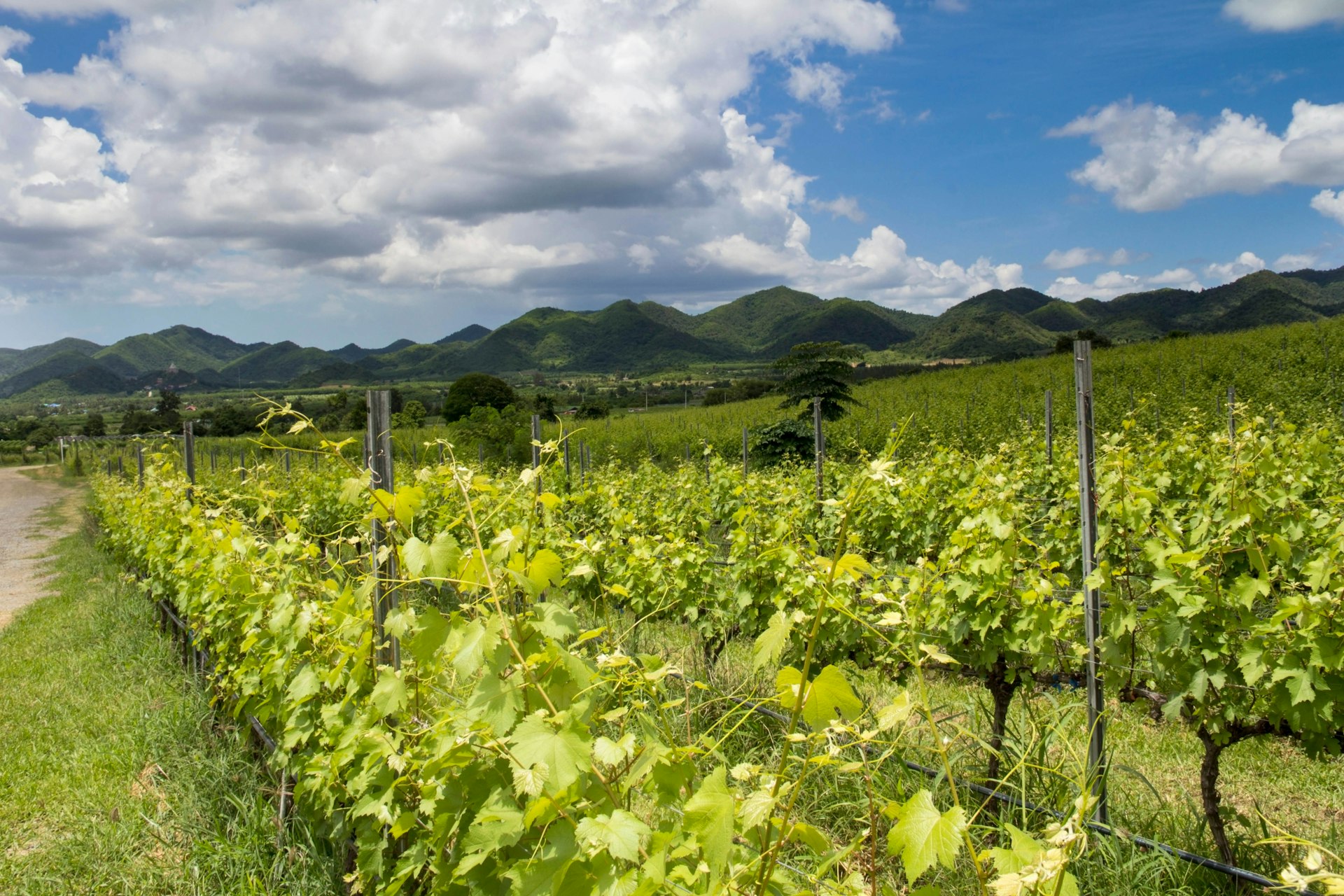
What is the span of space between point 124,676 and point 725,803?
565cm

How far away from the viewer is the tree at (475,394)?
41.9 m

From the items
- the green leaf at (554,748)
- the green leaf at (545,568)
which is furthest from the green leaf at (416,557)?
the green leaf at (554,748)

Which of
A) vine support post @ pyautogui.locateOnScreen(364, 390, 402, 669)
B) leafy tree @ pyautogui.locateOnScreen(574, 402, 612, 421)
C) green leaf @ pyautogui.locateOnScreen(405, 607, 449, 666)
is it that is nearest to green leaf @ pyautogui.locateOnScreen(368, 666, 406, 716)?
vine support post @ pyautogui.locateOnScreen(364, 390, 402, 669)

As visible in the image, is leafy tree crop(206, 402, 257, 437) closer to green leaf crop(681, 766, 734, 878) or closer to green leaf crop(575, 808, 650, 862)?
green leaf crop(575, 808, 650, 862)

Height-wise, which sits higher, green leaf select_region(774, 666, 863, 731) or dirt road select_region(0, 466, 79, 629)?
green leaf select_region(774, 666, 863, 731)

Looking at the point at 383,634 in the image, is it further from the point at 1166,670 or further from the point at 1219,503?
the point at 1219,503

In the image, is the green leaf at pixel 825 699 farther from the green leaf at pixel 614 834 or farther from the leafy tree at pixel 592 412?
the leafy tree at pixel 592 412

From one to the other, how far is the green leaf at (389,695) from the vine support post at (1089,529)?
2322 mm

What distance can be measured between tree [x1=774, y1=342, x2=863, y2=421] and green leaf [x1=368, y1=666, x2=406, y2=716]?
764 inches

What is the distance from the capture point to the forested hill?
87.3 meters

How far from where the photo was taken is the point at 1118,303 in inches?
4683

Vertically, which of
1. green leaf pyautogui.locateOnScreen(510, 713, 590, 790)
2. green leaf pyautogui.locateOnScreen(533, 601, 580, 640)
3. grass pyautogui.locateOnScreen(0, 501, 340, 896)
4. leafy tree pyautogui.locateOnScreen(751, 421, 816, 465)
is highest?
green leaf pyautogui.locateOnScreen(533, 601, 580, 640)

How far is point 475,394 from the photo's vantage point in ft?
152

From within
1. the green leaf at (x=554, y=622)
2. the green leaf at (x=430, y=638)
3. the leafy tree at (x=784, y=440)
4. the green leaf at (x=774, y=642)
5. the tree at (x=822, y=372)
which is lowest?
the leafy tree at (x=784, y=440)
